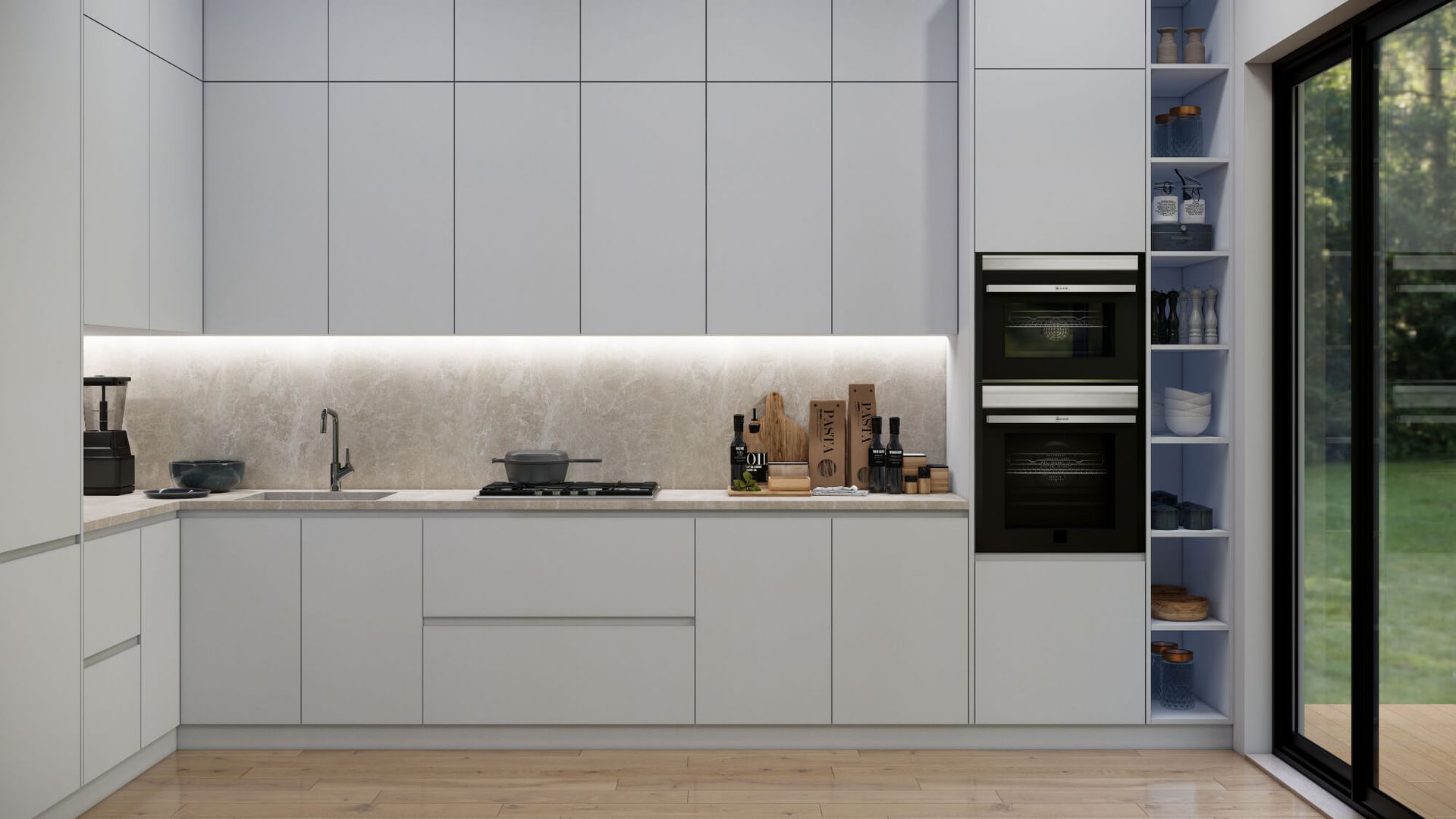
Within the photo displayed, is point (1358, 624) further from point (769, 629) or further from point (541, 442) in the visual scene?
point (541, 442)

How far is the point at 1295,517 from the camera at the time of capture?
130 inches

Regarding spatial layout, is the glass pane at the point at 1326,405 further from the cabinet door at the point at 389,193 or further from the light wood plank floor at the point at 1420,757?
the cabinet door at the point at 389,193

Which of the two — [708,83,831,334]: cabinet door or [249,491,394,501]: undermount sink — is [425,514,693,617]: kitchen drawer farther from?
[708,83,831,334]: cabinet door

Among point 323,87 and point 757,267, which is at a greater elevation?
point 323,87

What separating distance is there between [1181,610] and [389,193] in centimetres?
330

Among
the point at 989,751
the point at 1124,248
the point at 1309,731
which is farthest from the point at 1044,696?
the point at 1124,248

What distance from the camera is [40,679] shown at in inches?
106

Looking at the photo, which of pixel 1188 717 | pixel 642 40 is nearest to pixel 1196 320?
pixel 1188 717

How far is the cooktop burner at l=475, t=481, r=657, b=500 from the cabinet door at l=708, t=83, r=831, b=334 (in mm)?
671

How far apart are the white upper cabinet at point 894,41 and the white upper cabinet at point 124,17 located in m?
2.42

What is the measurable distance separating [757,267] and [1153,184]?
150cm

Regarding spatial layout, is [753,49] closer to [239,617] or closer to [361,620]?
[361,620]

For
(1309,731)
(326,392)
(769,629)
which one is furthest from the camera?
(326,392)

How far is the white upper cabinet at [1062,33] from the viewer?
346 centimetres
